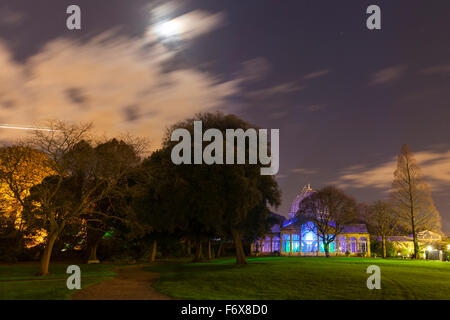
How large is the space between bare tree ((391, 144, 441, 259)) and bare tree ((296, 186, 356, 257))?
7.63 m

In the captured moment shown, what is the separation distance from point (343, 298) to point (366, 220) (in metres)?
60.9

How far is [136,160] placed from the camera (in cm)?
3134

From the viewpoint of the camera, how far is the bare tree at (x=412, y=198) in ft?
189

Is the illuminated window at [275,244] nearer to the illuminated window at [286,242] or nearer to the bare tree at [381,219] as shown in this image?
the illuminated window at [286,242]

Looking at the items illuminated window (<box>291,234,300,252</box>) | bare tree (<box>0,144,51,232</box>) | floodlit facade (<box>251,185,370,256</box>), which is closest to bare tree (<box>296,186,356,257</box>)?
floodlit facade (<box>251,185,370,256</box>)

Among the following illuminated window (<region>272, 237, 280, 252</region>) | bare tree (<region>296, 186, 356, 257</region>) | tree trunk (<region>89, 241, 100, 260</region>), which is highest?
bare tree (<region>296, 186, 356, 257</region>)

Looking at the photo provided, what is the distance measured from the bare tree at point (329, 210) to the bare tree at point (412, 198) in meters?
7.63

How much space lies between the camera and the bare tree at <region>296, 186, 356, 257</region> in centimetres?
6331

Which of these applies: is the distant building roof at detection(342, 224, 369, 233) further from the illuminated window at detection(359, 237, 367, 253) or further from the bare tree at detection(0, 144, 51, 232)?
the bare tree at detection(0, 144, 51, 232)

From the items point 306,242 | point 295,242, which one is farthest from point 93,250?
point 306,242

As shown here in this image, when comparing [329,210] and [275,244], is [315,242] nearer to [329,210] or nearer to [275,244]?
[275,244]

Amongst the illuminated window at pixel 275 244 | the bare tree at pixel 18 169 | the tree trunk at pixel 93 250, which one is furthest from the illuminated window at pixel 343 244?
the bare tree at pixel 18 169
